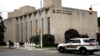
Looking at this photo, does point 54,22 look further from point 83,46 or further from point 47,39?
point 83,46

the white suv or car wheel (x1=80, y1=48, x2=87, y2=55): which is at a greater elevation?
the white suv

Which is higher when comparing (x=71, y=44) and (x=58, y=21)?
(x=58, y=21)

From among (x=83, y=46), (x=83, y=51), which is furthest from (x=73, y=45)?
(x=83, y=46)

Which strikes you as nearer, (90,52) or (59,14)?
(90,52)

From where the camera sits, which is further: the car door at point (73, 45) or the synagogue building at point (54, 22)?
the synagogue building at point (54, 22)

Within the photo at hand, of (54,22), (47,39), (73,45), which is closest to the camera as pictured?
(73,45)

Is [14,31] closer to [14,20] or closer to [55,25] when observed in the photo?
[14,20]

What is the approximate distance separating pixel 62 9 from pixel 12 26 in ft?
71.4

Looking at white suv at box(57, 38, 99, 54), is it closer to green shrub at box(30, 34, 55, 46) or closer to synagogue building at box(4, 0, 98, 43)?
synagogue building at box(4, 0, 98, 43)

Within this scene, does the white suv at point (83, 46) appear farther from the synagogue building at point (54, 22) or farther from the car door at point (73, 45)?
the synagogue building at point (54, 22)

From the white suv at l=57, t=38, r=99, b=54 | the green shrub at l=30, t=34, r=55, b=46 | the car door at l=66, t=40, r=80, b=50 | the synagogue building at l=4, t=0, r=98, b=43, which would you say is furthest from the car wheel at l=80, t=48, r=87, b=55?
the green shrub at l=30, t=34, r=55, b=46

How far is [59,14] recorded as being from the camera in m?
58.7

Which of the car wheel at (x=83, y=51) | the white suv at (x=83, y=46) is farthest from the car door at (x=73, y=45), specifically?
the car wheel at (x=83, y=51)

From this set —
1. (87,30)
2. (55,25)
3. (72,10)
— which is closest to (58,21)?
(55,25)
